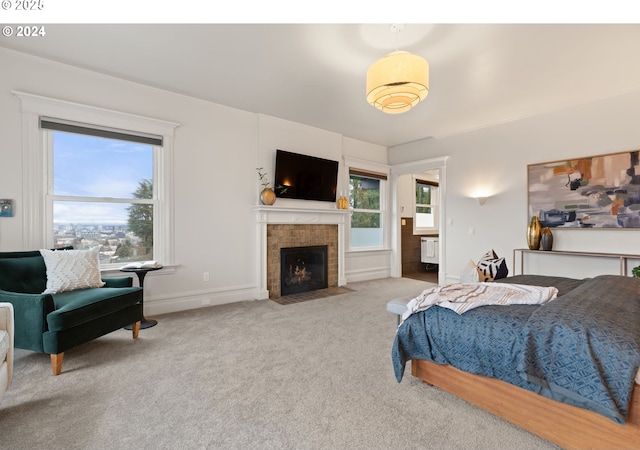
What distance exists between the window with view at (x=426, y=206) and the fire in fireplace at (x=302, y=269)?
2.97 metres

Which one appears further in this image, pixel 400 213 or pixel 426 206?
pixel 426 206

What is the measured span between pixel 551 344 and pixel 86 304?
2.97m

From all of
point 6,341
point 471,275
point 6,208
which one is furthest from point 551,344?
point 6,208

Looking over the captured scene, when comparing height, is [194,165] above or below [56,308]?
above

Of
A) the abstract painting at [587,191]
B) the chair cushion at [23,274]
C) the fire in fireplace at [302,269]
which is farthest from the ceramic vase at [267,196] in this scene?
the abstract painting at [587,191]

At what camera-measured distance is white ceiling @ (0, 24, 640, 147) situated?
2416 millimetres

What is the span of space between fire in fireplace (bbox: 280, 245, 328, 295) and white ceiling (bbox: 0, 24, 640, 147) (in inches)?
85.6

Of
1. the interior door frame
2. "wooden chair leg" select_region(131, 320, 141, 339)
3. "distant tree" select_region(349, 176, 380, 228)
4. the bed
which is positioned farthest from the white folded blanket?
"distant tree" select_region(349, 176, 380, 228)

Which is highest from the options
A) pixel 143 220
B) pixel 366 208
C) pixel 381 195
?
pixel 381 195

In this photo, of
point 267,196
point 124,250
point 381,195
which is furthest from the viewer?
point 381,195

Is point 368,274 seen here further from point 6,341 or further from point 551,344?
point 6,341

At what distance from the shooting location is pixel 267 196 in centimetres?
421

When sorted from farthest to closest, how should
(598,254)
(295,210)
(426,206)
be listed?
(426,206) < (295,210) < (598,254)

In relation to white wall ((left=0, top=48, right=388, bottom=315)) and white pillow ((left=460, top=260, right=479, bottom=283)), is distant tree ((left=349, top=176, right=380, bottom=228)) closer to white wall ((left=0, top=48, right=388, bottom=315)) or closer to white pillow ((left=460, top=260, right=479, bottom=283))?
white wall ((left=0, top=48, right=388, bottom=315))
